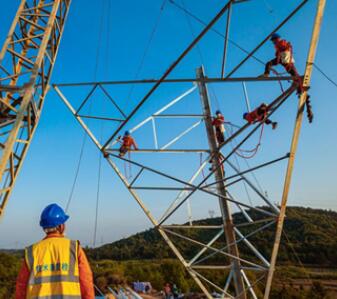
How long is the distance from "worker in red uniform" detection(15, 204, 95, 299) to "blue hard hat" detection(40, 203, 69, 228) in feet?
0.70

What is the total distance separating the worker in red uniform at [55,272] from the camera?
3004 mm

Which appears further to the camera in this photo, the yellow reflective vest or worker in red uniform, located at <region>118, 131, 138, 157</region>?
worker in red uniform, located at <region>118, 131, 138, 157</region>

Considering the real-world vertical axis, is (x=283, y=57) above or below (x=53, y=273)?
above

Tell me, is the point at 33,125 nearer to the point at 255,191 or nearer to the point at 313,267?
the point at 255,191

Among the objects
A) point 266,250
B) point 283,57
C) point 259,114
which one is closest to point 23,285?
point 259,114

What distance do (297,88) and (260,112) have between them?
1.15 metres

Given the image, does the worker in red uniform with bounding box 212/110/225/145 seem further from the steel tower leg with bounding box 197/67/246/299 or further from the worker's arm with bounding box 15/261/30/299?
the worker's arm with bounding box 15/261/30/299

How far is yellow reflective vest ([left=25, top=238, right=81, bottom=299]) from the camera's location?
300cm

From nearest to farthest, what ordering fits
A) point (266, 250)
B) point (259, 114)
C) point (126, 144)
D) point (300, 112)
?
1. point (300, 112)
2. point (259, 114)
3. point (126, 144)
4. point (266, 250)

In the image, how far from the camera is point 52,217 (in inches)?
134

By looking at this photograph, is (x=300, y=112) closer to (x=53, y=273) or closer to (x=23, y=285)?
(x=53, y=273)

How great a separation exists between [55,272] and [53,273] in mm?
21

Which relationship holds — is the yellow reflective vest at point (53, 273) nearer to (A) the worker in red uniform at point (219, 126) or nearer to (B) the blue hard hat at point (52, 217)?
(B) the blue hard hat at point (52, 217)

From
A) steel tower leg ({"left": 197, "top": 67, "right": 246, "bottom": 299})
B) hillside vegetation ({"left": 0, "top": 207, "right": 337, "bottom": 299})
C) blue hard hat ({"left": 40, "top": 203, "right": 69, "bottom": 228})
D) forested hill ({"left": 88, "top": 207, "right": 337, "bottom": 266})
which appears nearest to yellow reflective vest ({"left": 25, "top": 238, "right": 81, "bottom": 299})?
blue hard hat ({"left": 40, "top": 203, "right": 69, "bottom": 228})
